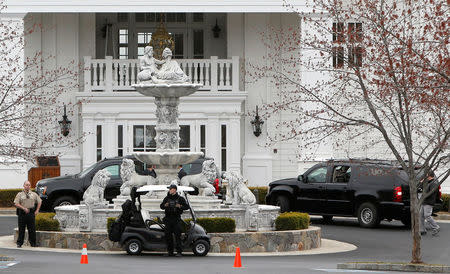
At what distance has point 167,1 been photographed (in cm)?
3606

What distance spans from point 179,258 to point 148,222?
41.0 inches

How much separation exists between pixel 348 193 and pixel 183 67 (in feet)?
36.6

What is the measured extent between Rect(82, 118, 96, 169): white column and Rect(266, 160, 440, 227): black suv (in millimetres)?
8742

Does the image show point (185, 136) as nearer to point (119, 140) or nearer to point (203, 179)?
point (119, 140)

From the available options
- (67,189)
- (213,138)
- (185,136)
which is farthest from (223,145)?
(67,189)

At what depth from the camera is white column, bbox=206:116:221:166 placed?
37.1 meters

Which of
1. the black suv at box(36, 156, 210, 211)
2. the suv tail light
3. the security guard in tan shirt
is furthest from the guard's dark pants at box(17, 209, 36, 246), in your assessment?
the suv tail light

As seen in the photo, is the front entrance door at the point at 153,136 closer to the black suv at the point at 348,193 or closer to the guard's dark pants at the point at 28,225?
the black suv at the point at 348,193

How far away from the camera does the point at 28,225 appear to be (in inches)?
890

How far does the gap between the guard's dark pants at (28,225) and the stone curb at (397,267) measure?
21.3ft

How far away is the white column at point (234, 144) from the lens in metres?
37.1

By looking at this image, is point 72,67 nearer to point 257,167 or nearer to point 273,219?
point 257,167

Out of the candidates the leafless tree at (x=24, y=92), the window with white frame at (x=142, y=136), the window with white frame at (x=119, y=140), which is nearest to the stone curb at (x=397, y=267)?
the leafless tree at (x=24, y=92)

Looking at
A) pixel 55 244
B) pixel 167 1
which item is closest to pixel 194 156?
pixel 55 244
